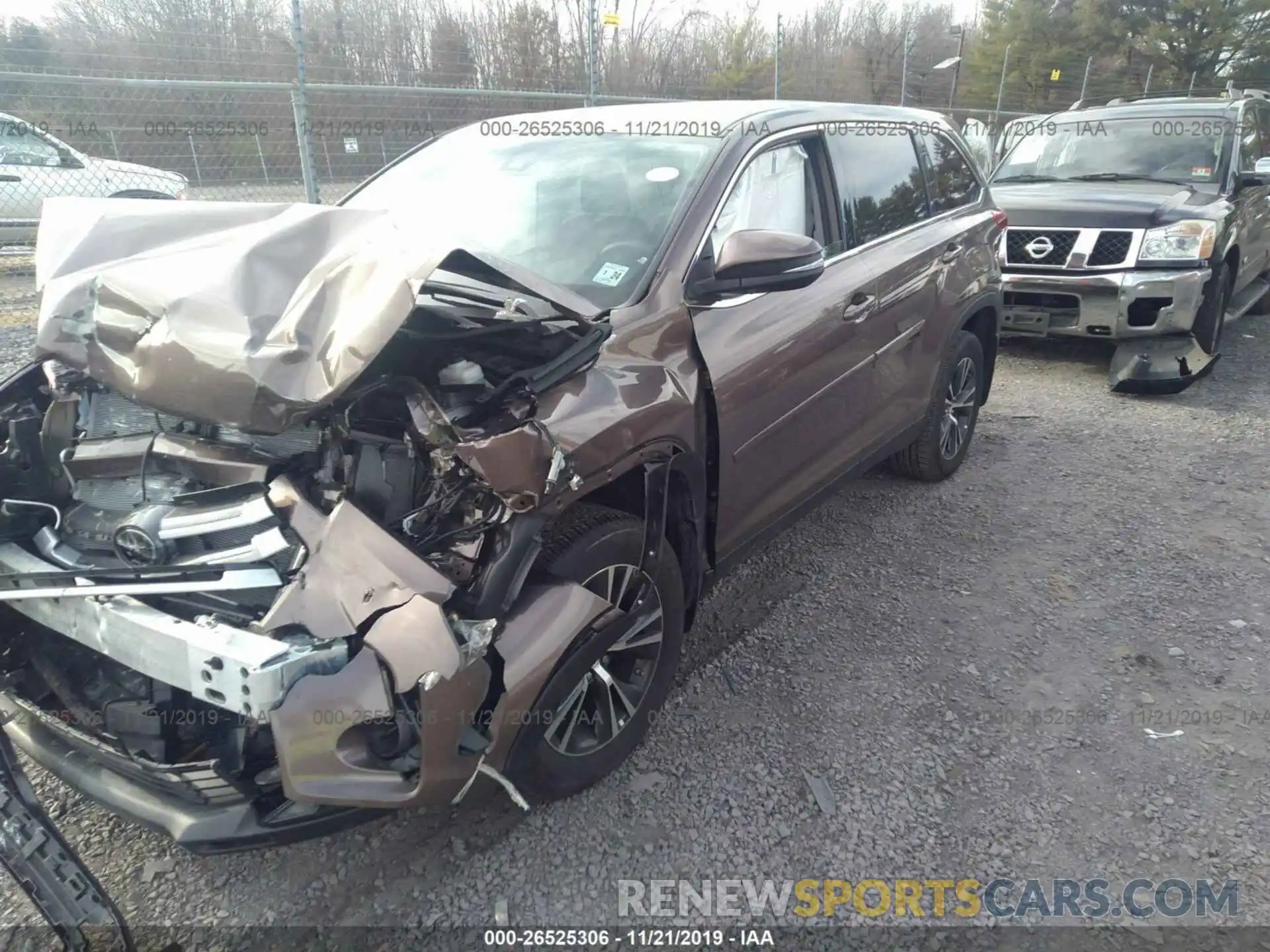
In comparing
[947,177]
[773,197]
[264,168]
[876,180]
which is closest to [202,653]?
[773,197]

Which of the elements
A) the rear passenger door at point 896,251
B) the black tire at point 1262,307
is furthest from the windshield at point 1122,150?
the rear passenger door at point 896,251

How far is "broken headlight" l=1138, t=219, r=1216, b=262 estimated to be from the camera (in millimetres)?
5844

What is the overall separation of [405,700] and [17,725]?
1093 mm

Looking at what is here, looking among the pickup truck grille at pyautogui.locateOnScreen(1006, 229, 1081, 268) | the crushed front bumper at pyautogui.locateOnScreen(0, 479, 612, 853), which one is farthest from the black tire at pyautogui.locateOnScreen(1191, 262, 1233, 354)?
the crushed front bumper at pyautogui.locateOnScreen(0, 479, 612, 853)

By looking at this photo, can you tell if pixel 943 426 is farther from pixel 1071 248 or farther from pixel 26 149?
pixel 26 149

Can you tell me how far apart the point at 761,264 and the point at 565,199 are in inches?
34.2

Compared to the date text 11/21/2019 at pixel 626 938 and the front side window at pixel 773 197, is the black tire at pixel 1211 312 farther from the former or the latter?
the date text 11/21/2019 at pixel 626 938

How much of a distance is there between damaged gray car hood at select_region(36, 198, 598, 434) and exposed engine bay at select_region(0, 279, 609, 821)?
13 cm

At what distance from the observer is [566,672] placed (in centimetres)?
205

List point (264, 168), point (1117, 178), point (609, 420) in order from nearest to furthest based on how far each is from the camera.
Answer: point (609, 420), point (1117, 178), point (264, 168)

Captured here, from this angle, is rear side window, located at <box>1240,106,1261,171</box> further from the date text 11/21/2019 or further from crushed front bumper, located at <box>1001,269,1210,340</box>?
the date text 11/21/2019

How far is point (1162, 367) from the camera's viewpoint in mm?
6027

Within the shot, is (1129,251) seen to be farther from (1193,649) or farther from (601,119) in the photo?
(601,119)

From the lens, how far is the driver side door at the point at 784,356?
8.86ft
